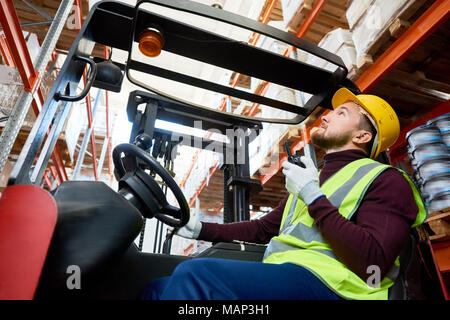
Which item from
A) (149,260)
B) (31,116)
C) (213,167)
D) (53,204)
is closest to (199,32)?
(53,204)

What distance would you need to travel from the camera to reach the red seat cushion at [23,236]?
0.72 meters

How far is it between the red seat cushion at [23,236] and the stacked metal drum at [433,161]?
10.6 ft

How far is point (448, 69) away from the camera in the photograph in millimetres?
3271

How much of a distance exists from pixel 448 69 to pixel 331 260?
10.6 feet

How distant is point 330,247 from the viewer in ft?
3.92

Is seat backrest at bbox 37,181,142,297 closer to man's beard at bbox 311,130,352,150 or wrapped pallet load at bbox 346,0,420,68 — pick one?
man's beard at bbox 311,130,352,150

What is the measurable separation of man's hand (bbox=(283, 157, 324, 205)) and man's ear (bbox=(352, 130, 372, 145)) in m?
0.44

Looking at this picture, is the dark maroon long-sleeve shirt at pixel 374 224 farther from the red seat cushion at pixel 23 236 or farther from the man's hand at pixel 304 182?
the red seat cushion at pixel 23 236

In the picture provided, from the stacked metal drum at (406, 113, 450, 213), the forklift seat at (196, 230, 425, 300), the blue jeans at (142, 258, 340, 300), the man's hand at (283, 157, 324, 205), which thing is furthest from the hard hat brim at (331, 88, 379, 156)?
the stacked metal drum at (406, 113, 450, 213)

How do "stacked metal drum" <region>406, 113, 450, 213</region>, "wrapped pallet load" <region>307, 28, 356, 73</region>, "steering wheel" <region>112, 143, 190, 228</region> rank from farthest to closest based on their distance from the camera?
"wrapped pallet load" <region>307, 28, 356, 73</region> < "stacked metal drum" <region>406, 113, 450, 213</region> < "steering wheel" <region>112, 143, 190, 228</region>

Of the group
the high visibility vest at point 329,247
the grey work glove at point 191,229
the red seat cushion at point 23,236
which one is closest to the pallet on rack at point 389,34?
the high visibility vest at point 329,247

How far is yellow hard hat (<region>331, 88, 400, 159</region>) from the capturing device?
5.71 feet
